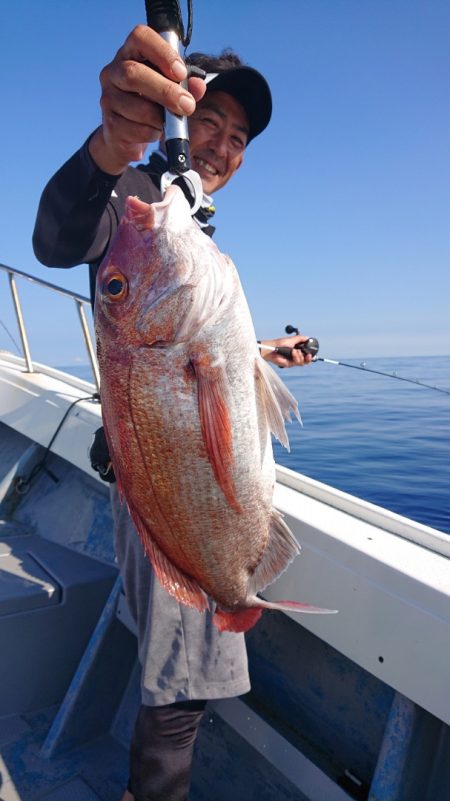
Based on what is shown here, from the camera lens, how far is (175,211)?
1417mm

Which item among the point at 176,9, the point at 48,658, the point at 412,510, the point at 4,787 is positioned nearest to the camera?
the point at 176,9

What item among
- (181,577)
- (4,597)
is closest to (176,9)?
(181,577)

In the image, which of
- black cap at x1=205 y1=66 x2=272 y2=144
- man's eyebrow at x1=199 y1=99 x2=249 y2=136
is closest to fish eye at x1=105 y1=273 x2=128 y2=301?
black cap at x1=205 y1=66 x2=272 y2=144

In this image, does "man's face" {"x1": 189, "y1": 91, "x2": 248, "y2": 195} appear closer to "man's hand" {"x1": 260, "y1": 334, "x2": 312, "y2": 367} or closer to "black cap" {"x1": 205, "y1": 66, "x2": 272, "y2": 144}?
"black cap" {"x1": 205, "y1": 66, "x2": 272, "y2": 144}

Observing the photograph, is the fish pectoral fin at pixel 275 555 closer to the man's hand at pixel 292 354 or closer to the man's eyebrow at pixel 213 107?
the man's hand at pixel 292 354

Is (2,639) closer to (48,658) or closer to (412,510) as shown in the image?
(48,658)

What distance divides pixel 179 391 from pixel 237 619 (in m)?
0.75

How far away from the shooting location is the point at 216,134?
247 centimetres

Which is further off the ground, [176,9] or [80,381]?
[176,9]

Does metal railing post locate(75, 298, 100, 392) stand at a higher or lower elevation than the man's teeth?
lower

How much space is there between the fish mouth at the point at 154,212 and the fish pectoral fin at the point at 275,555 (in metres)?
0.92

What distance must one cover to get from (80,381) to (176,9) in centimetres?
390

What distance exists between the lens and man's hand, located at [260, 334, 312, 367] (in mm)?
2961

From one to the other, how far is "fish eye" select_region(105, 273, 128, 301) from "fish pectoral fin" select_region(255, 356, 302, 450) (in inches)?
17.1
